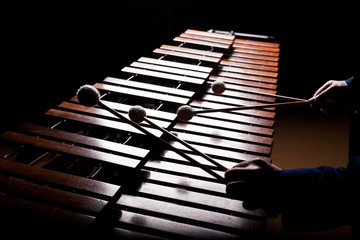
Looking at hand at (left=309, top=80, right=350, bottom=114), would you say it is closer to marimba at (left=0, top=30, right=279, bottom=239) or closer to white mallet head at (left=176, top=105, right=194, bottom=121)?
marimba at (left=0, top=30, right=279, bottom=239)

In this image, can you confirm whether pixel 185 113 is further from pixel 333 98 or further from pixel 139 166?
pixel 333 98

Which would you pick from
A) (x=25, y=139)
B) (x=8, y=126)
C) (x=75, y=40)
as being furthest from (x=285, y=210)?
(x=75, y=40)

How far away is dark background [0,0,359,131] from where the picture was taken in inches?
173

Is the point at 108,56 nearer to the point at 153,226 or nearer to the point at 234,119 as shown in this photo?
the point at 234,119

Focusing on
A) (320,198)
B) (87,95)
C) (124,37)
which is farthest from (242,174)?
(124,37)

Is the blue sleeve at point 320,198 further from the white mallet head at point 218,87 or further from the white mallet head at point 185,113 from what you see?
the white mallet head at point 218,87

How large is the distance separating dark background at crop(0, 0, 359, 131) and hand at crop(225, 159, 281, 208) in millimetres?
3745

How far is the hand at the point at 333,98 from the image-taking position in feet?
7.88

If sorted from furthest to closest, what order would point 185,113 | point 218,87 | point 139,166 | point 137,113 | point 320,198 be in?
point 218,87 < point 185,113 < point 137,113 < point 139,166 < point 320,198

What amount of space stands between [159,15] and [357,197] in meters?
5.25

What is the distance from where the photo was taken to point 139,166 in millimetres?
1890

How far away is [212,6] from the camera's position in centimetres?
572

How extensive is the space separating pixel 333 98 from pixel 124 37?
14.4ft

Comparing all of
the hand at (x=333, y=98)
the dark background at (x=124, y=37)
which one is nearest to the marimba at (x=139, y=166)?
the hand at (x=333, y=98)
